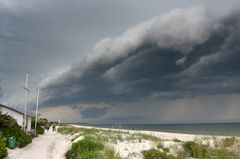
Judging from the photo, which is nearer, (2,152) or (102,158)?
(102,158)

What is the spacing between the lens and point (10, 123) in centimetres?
4041

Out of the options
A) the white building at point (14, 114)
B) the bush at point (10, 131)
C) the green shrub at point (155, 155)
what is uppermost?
the white building at point (14, 114)

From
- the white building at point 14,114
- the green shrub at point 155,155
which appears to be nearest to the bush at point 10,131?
the white building at point 14,114

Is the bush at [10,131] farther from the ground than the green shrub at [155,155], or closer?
farther from the ground

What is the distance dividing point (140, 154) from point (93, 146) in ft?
11.9

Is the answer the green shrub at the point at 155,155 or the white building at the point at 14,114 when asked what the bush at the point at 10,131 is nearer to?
the white building at the point at 14,114

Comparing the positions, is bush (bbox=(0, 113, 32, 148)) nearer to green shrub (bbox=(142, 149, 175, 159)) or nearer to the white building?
the white building

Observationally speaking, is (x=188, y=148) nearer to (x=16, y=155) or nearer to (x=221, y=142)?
A: (x=221, y=142)

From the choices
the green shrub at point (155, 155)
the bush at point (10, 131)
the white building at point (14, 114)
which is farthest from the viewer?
the white building at point (14, 114)

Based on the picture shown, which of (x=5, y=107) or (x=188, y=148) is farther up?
(x=5, y=107)

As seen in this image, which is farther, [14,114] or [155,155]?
[14,114]

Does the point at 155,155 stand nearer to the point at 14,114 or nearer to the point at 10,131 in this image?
the point at 10,131

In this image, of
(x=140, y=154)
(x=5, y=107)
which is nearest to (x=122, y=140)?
(x=140, y=154)

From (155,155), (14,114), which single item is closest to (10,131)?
(14,114)
